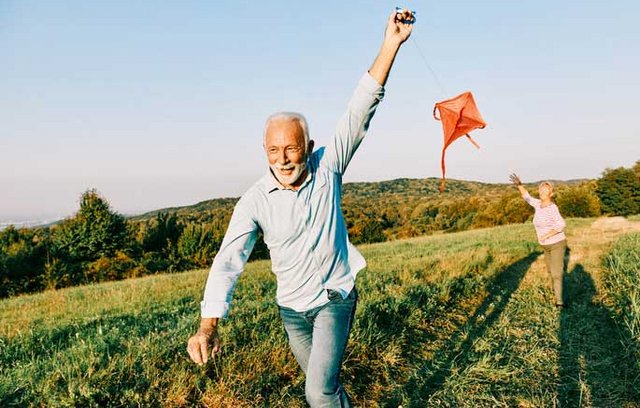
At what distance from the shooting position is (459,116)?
762 cm

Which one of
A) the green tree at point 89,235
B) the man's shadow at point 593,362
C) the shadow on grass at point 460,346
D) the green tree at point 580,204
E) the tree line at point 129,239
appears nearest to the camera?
the man's shadow at point 593,362

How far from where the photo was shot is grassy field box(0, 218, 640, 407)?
402 centimetres

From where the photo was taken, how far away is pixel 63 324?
7145 millimetres

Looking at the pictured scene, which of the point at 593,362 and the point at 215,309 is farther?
the point at 593,362

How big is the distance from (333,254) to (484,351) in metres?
3.82

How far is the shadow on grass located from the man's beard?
2.91 meters

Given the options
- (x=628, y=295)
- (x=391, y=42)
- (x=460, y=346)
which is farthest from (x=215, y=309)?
(x=628, y=295)

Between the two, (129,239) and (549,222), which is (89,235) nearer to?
(129,239)

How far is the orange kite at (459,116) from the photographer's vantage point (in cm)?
764

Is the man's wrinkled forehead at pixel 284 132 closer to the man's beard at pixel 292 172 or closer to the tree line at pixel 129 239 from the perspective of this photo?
the man's beard at pixel 292 172

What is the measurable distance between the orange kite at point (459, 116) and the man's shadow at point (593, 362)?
3281mm

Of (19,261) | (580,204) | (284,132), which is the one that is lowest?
(19,261)

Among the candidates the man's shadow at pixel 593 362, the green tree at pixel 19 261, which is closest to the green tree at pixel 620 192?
the man's shadow at pixel 593 362

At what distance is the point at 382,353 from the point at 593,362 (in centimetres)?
245
